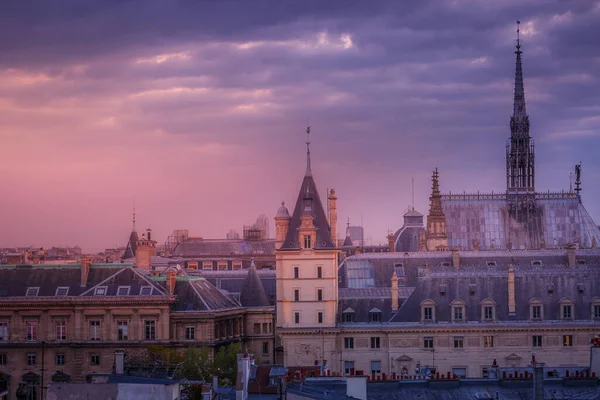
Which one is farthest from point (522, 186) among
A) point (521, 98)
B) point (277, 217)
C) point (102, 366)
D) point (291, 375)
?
point (291, 375)

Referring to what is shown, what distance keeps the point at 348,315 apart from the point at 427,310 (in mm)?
6827

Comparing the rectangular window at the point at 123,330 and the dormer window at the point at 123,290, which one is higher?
the dormer window at the point at 123,290

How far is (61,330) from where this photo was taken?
141 m

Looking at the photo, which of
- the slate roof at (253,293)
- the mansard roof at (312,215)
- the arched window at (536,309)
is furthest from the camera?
the slate roof at (253,293)

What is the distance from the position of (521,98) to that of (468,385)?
11586 cm

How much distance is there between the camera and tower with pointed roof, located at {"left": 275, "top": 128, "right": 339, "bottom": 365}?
428 ft

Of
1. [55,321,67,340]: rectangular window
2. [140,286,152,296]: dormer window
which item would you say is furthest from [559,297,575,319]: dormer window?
[55,321,67,340]: rectangular window

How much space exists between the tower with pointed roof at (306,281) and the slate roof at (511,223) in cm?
4350

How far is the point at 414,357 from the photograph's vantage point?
12962cm

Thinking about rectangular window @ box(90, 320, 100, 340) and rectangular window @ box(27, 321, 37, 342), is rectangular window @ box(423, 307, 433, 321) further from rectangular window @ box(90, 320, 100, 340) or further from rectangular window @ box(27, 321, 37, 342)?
rectangular window @ box(27, 321, 37, 342)

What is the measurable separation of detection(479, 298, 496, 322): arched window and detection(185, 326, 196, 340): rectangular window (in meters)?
27.9

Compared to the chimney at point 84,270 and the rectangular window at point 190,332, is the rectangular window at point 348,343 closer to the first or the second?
the rectangular window at point 190,332

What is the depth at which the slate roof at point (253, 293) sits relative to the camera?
510 feet

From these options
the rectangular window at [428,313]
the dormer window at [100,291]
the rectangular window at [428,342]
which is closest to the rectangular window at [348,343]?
the rectangular window at [428,342]
